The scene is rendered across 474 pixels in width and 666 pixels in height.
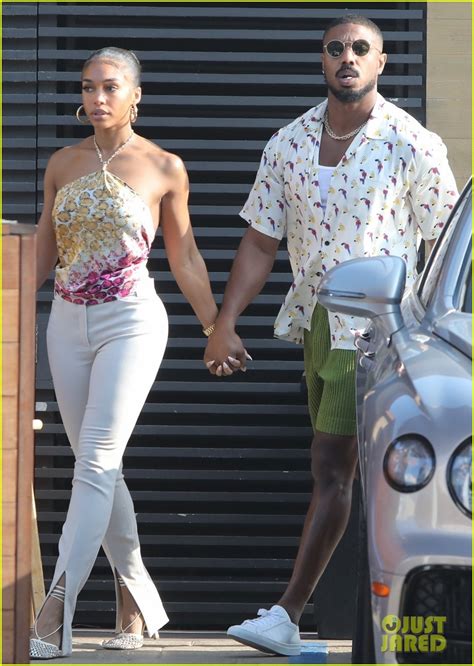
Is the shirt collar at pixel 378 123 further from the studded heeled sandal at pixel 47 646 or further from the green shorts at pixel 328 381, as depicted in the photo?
the studded heeled sandal at pixel 47 646

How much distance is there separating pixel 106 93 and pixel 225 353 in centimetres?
111

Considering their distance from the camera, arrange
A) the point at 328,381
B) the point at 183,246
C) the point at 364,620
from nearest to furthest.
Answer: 1. the point at 364,620
2. the point at 328,381
3. the point at 183,246

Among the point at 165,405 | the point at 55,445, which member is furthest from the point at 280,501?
the point at 55,445

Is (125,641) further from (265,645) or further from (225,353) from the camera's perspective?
(225,353)

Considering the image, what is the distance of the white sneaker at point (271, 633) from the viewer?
185 inches

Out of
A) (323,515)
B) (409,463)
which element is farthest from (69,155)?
(409,463)

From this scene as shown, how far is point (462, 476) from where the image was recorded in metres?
3.03

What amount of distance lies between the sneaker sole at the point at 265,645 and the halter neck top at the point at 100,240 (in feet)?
4.22

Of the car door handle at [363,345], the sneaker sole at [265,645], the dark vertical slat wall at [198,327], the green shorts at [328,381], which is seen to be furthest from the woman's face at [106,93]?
the sneaker sole at [265,645]

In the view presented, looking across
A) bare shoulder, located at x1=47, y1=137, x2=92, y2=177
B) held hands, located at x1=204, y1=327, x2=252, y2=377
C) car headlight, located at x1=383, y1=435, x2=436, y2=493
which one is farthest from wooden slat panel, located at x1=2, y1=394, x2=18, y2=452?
held hands, located at x1=204, y1=327, x2=252, y2=377

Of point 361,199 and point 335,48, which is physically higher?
point 335,48

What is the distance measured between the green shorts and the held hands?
0.94 feet

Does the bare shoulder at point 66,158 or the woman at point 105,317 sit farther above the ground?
the bare shoulder at point 66,158

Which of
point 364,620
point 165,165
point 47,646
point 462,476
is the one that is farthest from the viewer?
point 165,165
